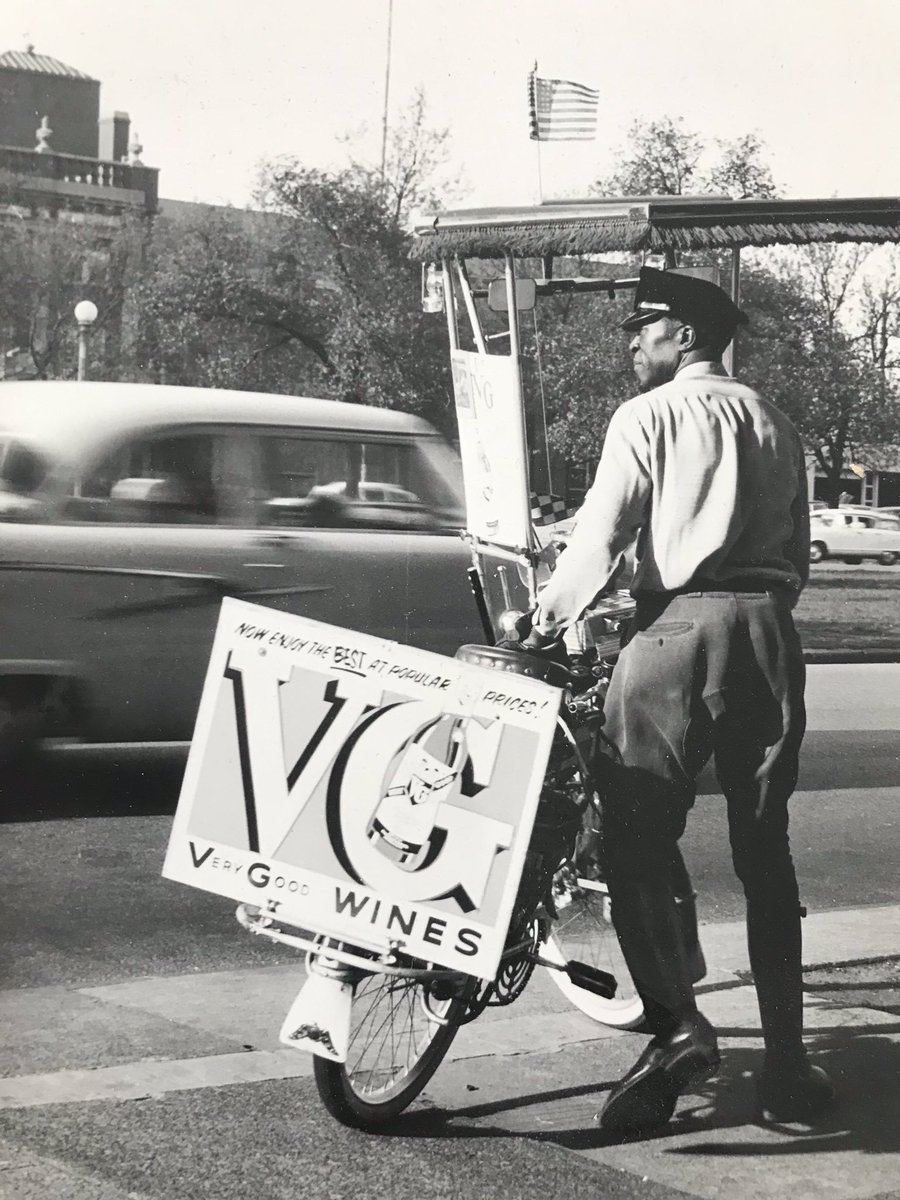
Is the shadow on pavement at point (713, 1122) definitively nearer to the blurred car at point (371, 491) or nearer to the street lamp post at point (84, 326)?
the blurred car at point (371, 491)

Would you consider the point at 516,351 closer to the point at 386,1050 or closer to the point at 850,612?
the point at 386,1050

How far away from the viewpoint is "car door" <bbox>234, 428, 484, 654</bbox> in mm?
4590

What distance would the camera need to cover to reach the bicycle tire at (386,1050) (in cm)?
327

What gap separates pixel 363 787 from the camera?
3.21 meters

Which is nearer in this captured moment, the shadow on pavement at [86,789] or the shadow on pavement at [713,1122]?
the shadow on pavement at [713,1122]

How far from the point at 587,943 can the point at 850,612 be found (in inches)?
594

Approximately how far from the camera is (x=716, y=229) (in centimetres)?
441

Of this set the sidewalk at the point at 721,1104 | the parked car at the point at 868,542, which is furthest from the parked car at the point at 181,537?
the parked car at the point at 868,542

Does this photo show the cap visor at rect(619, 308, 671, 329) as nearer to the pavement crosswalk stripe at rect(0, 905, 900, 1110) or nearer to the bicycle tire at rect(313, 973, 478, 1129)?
the bicycle tire at rect(313, 973, 478, 1129)

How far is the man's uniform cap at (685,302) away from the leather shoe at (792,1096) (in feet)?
5.61

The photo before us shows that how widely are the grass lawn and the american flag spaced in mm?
6873

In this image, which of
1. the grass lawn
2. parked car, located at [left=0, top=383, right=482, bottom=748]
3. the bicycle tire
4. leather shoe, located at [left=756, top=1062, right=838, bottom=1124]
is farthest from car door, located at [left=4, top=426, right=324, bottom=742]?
the grass lawn

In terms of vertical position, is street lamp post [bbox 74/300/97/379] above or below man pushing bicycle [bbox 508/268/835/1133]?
above

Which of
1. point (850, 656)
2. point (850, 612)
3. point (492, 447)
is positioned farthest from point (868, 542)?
point (492, 447)
